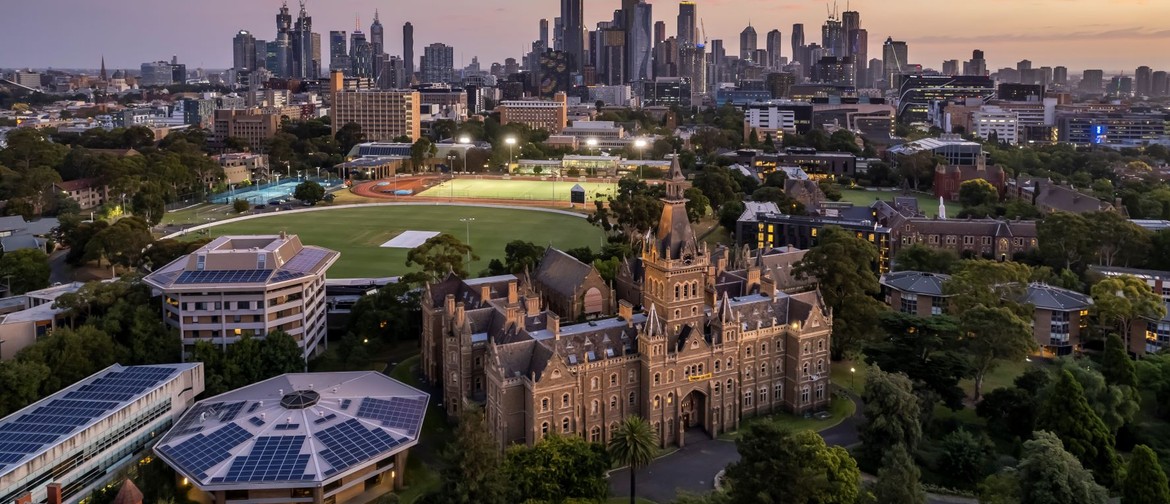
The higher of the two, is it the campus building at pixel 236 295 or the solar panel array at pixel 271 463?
the campus building at pixel 236 295

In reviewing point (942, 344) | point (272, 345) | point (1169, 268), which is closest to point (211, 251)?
point (272, 345)

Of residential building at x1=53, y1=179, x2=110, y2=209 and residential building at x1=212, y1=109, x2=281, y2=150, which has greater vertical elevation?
residential building at x1=212, y1=109, x2=281, y2=150

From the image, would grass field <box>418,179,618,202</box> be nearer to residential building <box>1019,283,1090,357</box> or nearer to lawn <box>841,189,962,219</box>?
lawn <box>841,189,962,219</box>

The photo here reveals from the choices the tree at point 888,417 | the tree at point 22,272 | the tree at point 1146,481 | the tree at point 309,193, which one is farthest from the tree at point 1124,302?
the tree at point 309,193

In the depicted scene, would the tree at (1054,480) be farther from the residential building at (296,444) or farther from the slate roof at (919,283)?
the slate roof at (919,283)

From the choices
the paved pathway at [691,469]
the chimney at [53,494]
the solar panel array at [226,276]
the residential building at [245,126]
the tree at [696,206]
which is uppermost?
the residential building at [245,126]

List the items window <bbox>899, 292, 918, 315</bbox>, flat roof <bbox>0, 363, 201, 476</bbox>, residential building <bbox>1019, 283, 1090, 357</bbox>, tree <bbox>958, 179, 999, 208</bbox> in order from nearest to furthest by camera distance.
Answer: flat roof <bbox>0, 363, 201, 476</bbox>, residential building <bbox>1019, 283, 1090, 357</bbox>, window <bbox>899, 292, 918, 315</bbox>, tree <bbox>958, 179, 999, 208</bbox>

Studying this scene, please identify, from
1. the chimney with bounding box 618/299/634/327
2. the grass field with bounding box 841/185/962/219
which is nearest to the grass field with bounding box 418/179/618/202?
the grass field with bounding box 841/185/962/219
